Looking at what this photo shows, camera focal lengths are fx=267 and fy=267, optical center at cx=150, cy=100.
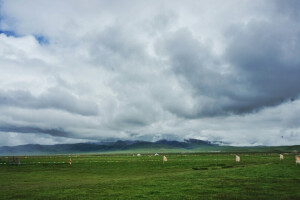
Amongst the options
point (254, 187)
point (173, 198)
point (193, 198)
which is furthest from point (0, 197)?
point (254, 187)

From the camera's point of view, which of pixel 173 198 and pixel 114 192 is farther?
pixel 114 192

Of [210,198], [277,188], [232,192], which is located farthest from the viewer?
[277,188]

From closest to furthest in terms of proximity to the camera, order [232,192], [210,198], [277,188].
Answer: [210,198] → [232,192] → [277,188]

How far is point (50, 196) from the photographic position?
22500 millimetres

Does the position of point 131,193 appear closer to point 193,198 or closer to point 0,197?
point 193,198

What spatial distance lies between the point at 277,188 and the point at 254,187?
1.94 m

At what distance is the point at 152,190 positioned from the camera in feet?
79.6

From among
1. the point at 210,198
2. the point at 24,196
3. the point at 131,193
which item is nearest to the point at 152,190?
the point at 131,193

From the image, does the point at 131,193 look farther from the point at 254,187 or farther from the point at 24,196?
the point at 254,187

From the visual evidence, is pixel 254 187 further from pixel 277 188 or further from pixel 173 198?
pixel 173 198

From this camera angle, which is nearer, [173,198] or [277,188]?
[173,198]

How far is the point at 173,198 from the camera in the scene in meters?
20.5

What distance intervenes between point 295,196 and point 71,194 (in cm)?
1812

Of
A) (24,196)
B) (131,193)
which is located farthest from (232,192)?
(24,196)
